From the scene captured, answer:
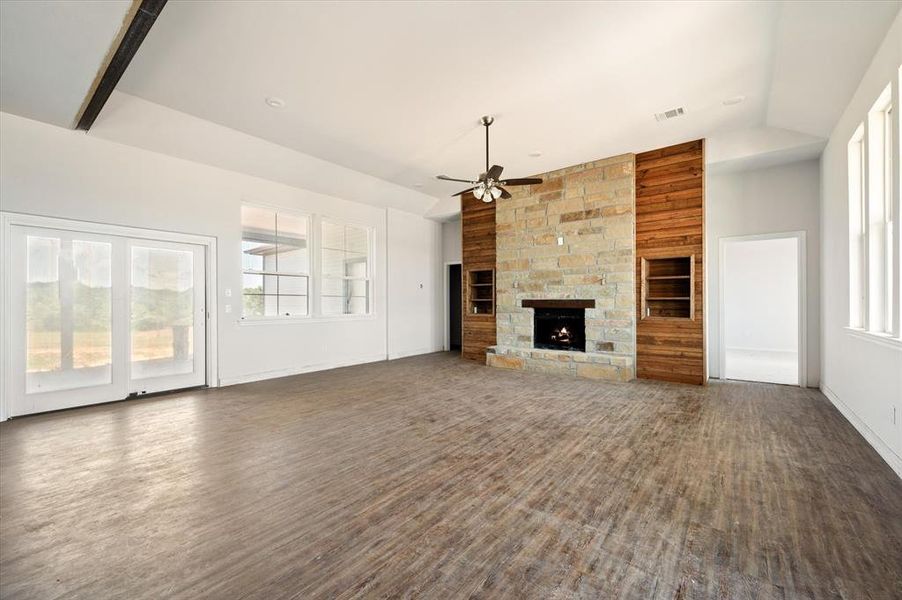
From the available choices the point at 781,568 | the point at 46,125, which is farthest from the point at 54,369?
the point at 781,568

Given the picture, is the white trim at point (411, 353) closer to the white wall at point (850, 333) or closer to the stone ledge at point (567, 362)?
the stone ledge at point (567, 362)

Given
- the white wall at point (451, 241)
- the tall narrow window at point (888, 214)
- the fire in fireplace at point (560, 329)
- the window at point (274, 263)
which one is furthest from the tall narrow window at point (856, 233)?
the window at point (274, 263)

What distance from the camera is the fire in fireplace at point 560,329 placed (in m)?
6.69

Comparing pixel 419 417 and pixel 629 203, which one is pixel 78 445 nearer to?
pixel 419 417

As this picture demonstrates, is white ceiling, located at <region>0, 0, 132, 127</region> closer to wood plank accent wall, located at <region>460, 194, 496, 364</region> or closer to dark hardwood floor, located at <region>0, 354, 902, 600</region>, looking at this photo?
dark hardwood floor, located at <region>0, 354, 902, 600</region>

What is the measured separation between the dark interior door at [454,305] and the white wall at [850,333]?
258 inches

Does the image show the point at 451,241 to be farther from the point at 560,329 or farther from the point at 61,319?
the point at 61,319

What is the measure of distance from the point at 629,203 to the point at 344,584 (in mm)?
6057

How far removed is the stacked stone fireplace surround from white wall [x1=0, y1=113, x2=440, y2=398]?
253 cm

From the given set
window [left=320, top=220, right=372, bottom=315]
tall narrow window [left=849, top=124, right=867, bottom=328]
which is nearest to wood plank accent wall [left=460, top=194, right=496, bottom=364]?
window [left=320, top=220, right=372, bottom=315]

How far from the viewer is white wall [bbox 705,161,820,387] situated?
5.37 metres

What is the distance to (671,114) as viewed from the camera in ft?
15.6

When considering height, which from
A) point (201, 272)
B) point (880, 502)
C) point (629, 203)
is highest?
point (629, 203)

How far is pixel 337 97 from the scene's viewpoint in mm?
4230
